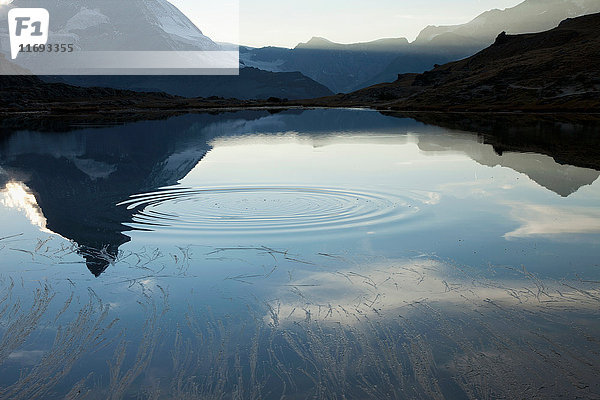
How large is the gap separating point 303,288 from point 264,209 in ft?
30.6

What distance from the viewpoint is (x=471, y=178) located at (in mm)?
29266

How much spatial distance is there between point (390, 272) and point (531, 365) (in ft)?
17.1

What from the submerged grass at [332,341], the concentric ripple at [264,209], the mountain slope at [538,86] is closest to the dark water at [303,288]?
the submerged grass at [332,341]

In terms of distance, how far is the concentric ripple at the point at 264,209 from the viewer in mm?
18812

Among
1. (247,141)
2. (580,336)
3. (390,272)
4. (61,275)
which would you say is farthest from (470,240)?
(247,141)

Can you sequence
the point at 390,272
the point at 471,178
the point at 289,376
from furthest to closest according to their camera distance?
the point at 471,178, the point at 390,272, the point at 289,376

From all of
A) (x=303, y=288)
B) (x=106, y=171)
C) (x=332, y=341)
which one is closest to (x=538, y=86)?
(x=106, y=171)

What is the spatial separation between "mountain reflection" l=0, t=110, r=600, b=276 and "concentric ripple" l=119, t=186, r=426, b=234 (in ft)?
4.21

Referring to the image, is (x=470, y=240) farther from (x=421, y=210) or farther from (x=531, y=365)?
(x=531, y=365)

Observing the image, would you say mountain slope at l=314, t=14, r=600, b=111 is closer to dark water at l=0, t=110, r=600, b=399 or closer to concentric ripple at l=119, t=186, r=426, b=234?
concentric ripple at l=119, t=186, r=426, b=234

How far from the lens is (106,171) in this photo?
34.8m

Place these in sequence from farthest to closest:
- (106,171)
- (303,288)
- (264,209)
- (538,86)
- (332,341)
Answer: (538,86)
(106,171)
(264,209)
(303,288)
(332,341)

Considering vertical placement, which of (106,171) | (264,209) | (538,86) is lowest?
(106,171)

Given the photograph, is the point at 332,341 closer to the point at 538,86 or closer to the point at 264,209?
the point at 264,209
